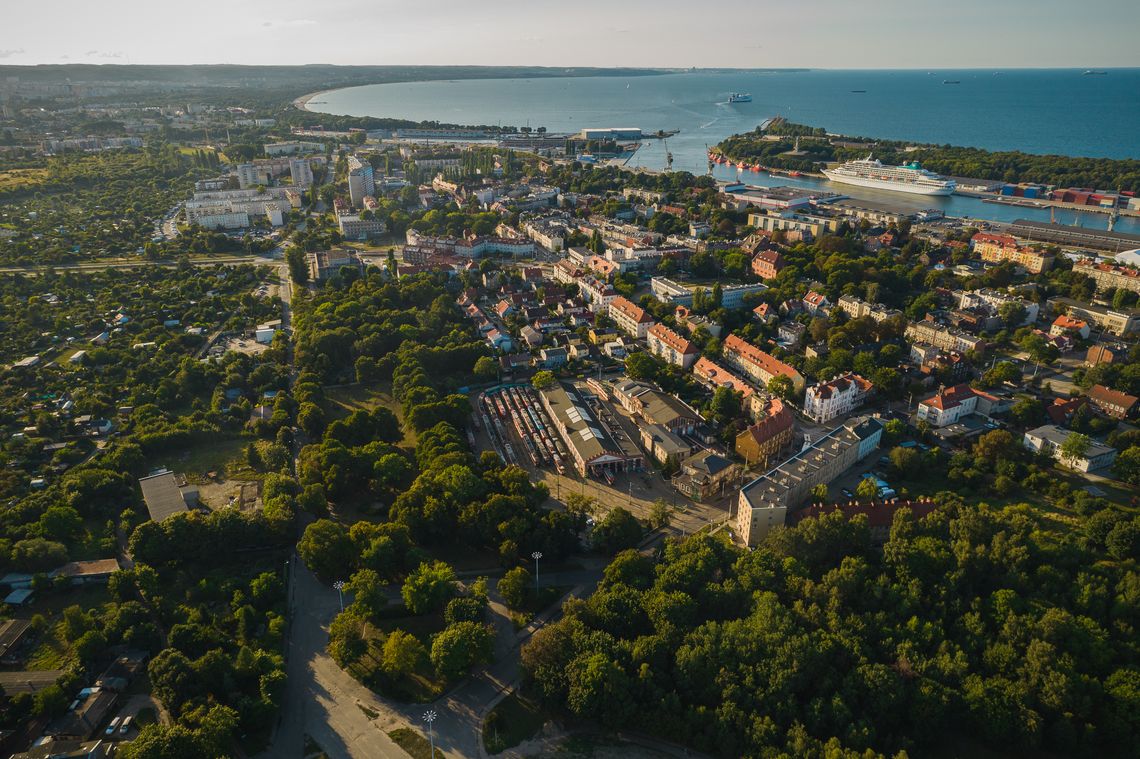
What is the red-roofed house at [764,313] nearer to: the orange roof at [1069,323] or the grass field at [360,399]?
the orange roof at [1069,323]

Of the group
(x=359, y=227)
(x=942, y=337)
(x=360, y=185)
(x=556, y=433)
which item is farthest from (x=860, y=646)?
(x=360, y=185)

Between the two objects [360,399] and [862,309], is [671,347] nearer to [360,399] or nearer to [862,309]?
[862,309]

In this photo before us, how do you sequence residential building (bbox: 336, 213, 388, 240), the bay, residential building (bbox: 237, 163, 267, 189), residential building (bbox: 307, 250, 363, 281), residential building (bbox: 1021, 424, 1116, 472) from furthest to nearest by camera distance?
the bay, residential building (bbox: 237, 163, 267, 189), residential building (bbox: 336, 213, 388, 240), residential building (bbox: 307, 250, 363, 281), residential building (bbox: 1021, 424, 1116, 472)

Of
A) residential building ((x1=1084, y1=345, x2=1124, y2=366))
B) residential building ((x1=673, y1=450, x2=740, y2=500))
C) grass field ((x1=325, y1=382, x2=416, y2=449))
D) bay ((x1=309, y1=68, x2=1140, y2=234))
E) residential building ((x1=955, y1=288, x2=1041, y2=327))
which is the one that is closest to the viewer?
residential building ((x1=673, y1=450, x2=740, y2=500))

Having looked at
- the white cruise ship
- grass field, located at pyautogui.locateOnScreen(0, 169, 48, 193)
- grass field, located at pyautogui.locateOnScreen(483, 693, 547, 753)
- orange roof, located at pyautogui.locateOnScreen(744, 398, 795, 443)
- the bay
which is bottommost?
grass field, located at pyautogui.locateOnScreen(483, 693, 547, 753)

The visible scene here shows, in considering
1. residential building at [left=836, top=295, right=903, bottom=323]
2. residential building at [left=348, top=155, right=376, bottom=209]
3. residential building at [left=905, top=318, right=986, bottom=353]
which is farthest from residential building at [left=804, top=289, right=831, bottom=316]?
residential building at [left=348, top=155, right=376, bottom=209]

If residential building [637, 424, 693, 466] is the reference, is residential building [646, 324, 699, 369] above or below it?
above

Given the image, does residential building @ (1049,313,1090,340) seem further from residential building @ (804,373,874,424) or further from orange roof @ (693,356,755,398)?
orange roof @ (693,356,755,398)
